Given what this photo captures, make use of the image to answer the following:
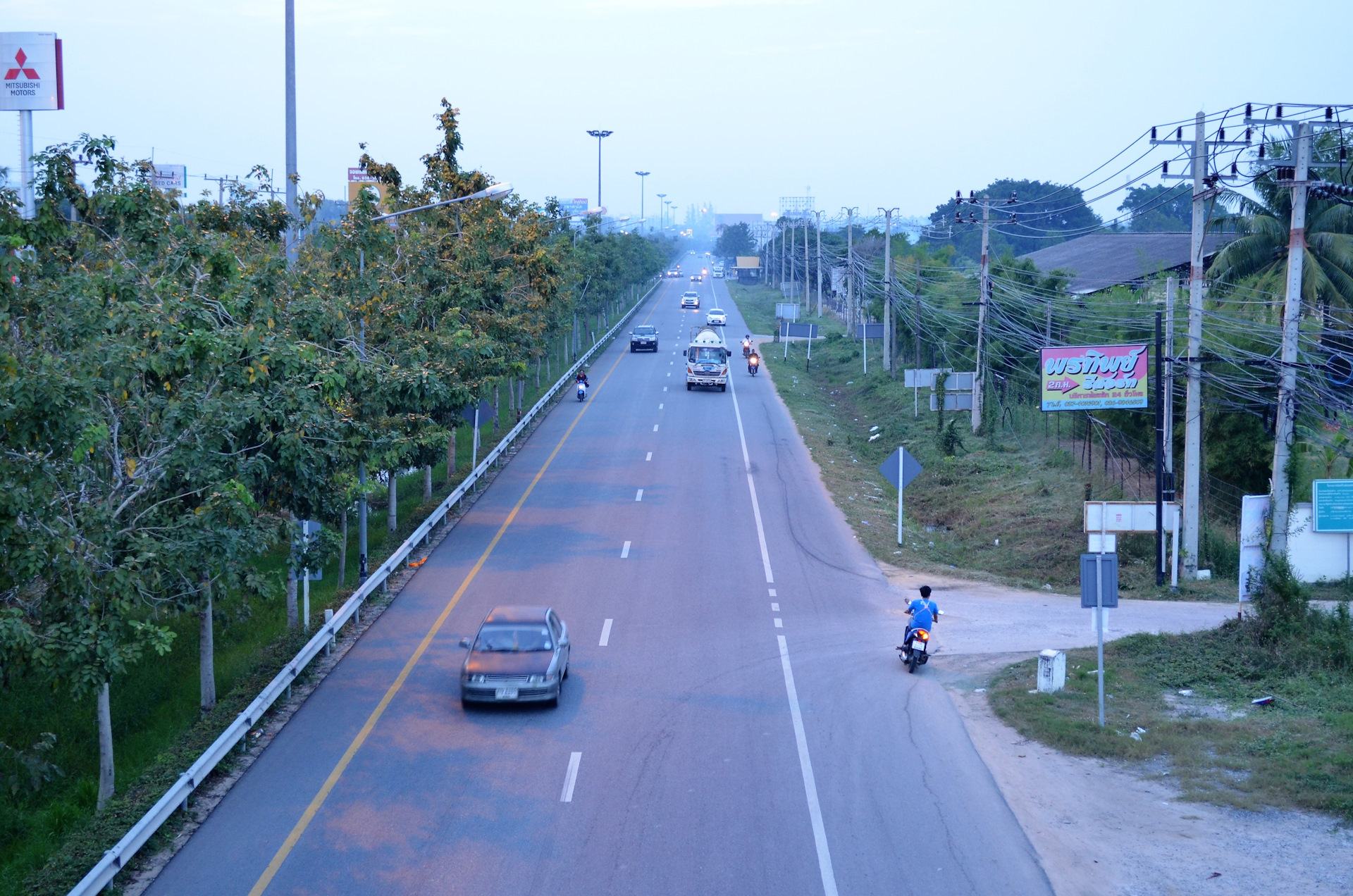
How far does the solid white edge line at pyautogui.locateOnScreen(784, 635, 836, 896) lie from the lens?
34.3 ft

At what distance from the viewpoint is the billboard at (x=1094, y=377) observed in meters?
25.5

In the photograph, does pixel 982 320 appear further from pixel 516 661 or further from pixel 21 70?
pixel 21 70

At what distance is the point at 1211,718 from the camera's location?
48.7 feet

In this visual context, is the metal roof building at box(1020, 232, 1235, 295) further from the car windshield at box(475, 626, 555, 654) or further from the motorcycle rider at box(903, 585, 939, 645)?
the car windshield at box(475, 626, 555, 654)

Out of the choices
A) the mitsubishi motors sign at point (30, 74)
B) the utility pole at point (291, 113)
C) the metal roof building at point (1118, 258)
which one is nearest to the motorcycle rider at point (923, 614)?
the utility pole at point (291, 113)

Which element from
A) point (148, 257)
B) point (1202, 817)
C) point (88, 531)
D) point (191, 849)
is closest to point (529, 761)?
point (191, 849)

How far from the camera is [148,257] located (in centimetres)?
1518

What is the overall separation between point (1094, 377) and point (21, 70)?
3004cm

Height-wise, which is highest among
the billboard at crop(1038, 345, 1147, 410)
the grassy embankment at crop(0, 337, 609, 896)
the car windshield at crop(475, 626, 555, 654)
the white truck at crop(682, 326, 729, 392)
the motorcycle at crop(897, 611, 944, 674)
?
the white truck at crop(682, 326, 729, 392)

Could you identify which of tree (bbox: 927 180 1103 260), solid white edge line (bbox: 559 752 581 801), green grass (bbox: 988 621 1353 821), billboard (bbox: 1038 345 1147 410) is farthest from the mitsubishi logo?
tree (bbox: 927 180 1103 260)

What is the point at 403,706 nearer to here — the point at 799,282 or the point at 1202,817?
the point at 1202,817

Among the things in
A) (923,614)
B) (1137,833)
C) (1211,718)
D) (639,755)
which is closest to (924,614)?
(923,614)

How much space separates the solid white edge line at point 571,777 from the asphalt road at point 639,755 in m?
0.04

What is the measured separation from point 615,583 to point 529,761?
8.57 metres
